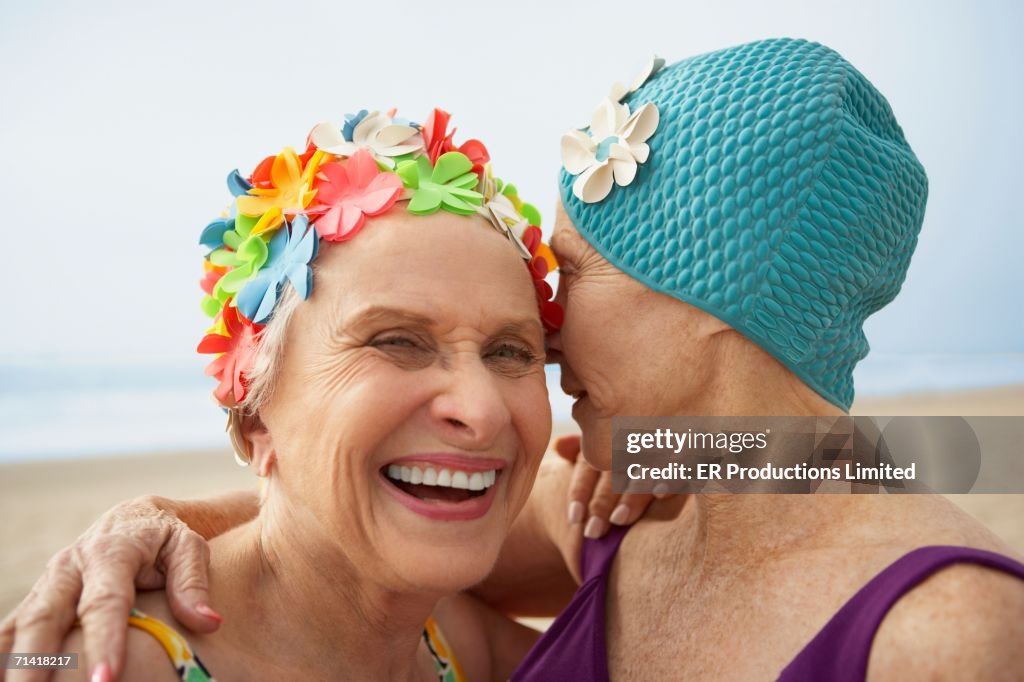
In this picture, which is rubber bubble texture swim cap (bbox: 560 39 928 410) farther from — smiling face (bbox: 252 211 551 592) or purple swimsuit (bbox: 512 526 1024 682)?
purple swimsuit (bbox: 512 526 1024 682)

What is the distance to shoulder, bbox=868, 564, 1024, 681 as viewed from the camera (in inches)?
88.2

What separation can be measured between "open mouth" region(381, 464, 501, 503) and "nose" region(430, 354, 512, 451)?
0.33 feet

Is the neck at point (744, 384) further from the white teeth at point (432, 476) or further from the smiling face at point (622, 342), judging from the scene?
the white teeth at point (432, 476)

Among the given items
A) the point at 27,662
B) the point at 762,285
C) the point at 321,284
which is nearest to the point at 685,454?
the point at 762,285

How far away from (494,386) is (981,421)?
2.31 m

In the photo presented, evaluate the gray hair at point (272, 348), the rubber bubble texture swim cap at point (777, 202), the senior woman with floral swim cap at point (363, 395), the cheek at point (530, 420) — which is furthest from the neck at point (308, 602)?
the rubber bubble texture swim cap at point (777, 202)

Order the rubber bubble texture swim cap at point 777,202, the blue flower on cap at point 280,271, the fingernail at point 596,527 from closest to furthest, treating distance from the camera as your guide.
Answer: the blue flower on cap at point 280,271 < the rubber bubble texture swim cap at point 777,202 < the fingernail at point 596,527

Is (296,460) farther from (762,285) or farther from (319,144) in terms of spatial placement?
(762,285)

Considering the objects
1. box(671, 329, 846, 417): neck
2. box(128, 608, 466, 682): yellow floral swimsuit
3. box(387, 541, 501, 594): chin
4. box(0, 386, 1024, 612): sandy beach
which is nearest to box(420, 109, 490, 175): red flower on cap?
box(671, 329, 846, 417): neck

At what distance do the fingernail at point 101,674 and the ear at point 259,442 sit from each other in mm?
828

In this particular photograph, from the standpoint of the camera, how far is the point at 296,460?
2762mm

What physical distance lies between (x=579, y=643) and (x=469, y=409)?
1.17 metres

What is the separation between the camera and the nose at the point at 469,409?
104 inches

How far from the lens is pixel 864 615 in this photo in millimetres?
2482
